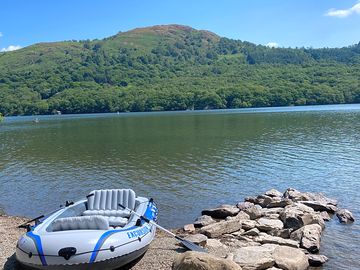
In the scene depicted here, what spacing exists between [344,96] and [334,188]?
165 meters

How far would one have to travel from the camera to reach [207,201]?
22250mm

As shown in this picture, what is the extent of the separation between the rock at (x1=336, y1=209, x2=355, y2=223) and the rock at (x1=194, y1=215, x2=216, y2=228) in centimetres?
547

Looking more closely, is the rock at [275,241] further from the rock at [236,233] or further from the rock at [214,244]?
the rock at [214,244]

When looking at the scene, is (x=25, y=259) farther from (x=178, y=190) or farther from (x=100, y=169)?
(x=100, y=169)

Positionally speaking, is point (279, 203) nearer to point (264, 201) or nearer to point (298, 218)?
point (264, 201)

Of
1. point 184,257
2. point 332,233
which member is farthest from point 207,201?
point 184,257

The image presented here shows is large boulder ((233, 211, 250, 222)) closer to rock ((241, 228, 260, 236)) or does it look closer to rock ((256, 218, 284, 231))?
rock ((256, 218, 284, 231))

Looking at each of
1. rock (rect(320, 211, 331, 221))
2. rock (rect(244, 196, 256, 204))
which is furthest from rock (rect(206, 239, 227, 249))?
rock (rect(244, 196, 256, 204))

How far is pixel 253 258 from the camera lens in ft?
40.1

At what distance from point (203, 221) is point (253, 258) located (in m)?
5.74

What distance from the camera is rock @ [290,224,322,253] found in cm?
1429

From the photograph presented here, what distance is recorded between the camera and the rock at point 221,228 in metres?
15.7

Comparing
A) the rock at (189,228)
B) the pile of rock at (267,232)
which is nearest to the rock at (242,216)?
the pile of rock at (267,232)

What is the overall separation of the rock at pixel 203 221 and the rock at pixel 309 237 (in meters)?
3.73
